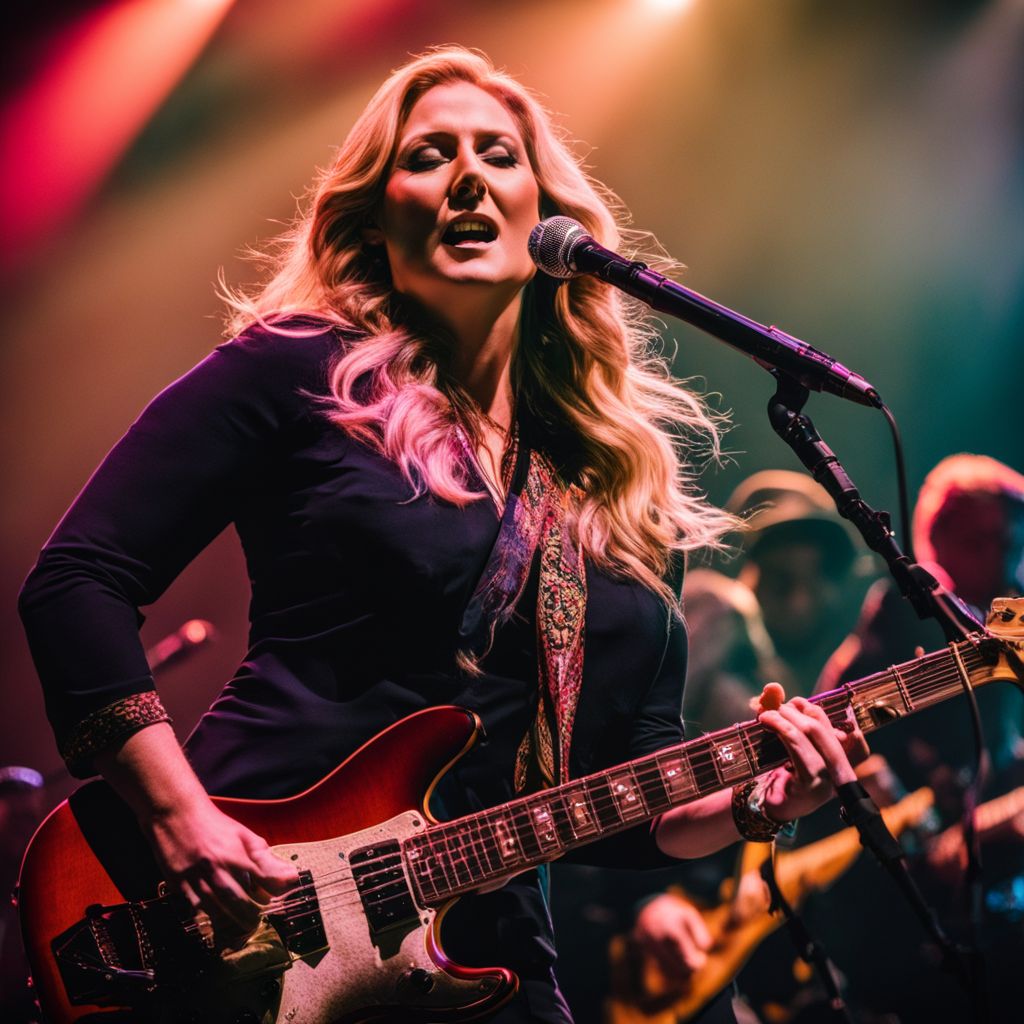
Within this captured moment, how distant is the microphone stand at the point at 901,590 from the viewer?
1.59 metres

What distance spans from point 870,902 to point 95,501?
13.0 feet

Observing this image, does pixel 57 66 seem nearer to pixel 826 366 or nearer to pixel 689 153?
pixel 689 153

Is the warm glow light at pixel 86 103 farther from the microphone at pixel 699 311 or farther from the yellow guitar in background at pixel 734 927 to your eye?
the yellow guitar in background at pixel 734 927

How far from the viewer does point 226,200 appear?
13.3ft

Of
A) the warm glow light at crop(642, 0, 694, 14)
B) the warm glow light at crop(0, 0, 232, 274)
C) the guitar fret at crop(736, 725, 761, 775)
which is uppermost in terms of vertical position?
the warm glow light at crop(642, 0, 694, 14)

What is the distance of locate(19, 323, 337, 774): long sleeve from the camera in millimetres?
1812

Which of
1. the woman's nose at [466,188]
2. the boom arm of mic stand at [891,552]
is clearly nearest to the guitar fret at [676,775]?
the boom arm of mic stand at [891,552]

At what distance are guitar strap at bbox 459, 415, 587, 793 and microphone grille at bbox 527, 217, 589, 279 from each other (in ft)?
1.74

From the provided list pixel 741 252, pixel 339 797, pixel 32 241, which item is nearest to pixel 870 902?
pixel 741 252

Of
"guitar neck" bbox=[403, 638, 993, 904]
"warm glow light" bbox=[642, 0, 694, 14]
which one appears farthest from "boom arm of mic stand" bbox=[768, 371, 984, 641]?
"warm glow light" bbox=[642, 0, 694, 14]

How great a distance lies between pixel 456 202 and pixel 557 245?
1.20 feet

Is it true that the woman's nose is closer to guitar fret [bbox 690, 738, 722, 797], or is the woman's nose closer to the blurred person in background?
guitar fret [bbox 690, 738, 722, 797]

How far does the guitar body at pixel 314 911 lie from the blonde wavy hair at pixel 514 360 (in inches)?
24.4

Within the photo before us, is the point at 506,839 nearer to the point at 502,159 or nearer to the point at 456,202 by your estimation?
the point at 456,202
